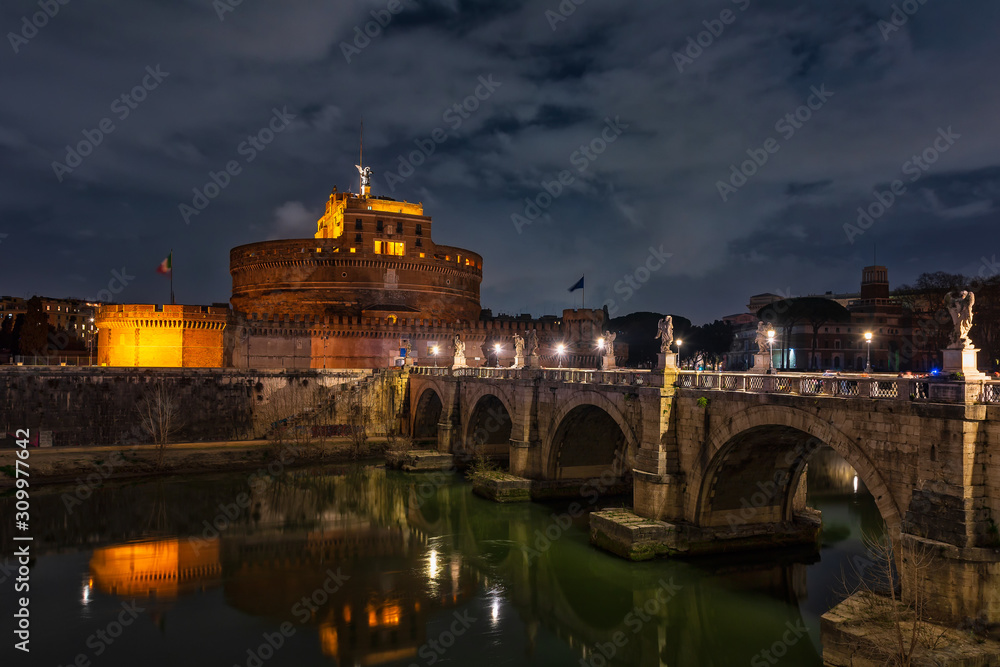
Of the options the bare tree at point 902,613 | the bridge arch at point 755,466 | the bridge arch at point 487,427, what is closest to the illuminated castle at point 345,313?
the bridge arch at point 487,427

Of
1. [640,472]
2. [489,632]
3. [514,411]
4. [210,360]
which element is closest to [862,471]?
[640,472]

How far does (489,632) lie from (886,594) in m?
9.95

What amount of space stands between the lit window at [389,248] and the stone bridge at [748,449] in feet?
110

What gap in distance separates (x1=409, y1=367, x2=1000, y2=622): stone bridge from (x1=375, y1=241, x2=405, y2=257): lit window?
3346cm

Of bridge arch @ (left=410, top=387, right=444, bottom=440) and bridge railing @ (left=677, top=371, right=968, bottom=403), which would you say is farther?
bridge arch @ (left=410, top=387, right=444, bottom=440)

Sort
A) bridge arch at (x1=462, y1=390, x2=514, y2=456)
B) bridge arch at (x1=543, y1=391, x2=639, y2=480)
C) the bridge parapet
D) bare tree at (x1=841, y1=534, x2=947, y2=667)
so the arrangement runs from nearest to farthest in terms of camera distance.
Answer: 1. bare tree at (x1=841, y1=534, x2=947, y2=667)
2. the bridge parapet
3. bridge arch at (x1=543, y1=391, x2=639, y2=480)
4. bridge arch at (x1=462, y1=390, x2=514, y2=456)

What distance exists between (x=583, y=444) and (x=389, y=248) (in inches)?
1807

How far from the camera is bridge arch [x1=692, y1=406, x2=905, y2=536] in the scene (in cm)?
2017

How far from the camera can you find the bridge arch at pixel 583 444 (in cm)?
3200

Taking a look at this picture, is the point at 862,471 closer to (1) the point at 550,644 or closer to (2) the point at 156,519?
(1) the point at 550,644

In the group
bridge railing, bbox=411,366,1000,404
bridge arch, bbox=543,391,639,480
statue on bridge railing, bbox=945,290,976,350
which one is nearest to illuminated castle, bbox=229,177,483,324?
bridge arch, bbox=543,391,639,480

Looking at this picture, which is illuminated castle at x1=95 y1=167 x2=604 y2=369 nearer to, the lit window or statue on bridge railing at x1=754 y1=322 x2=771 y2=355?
the lit window

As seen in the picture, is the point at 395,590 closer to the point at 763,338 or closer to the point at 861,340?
the point at 763,338

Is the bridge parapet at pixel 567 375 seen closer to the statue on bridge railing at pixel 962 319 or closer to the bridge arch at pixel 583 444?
the bridge arch at pixel 583 444
